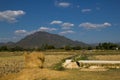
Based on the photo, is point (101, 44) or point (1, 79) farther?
point (101, 44)

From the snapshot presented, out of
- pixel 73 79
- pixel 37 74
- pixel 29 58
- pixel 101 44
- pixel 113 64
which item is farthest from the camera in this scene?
pixel 101 44

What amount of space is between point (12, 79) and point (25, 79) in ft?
4.24

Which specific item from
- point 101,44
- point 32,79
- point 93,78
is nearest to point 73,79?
point 93,78

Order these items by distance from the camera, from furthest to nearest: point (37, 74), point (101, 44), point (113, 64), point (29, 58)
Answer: point (101, 44), point (113, 64), point (29, 58), point (37, 74)

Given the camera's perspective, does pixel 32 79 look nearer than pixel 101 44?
Yes

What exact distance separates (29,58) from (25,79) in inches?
201

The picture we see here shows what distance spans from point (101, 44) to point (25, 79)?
416 feet

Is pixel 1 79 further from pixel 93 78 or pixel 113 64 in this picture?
pixel 113 64

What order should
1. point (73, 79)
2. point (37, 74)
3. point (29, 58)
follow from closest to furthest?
point (73, 79) < point (37, 74) < point (29, 58)

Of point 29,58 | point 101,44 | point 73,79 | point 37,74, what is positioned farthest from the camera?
point 101,44

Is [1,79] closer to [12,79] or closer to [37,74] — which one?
[12,79]

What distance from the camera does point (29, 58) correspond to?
2684 centimetres

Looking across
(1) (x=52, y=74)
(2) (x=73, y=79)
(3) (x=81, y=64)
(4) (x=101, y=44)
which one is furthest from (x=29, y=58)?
(4) (x=101, y=44)

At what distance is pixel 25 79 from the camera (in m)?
21.9
